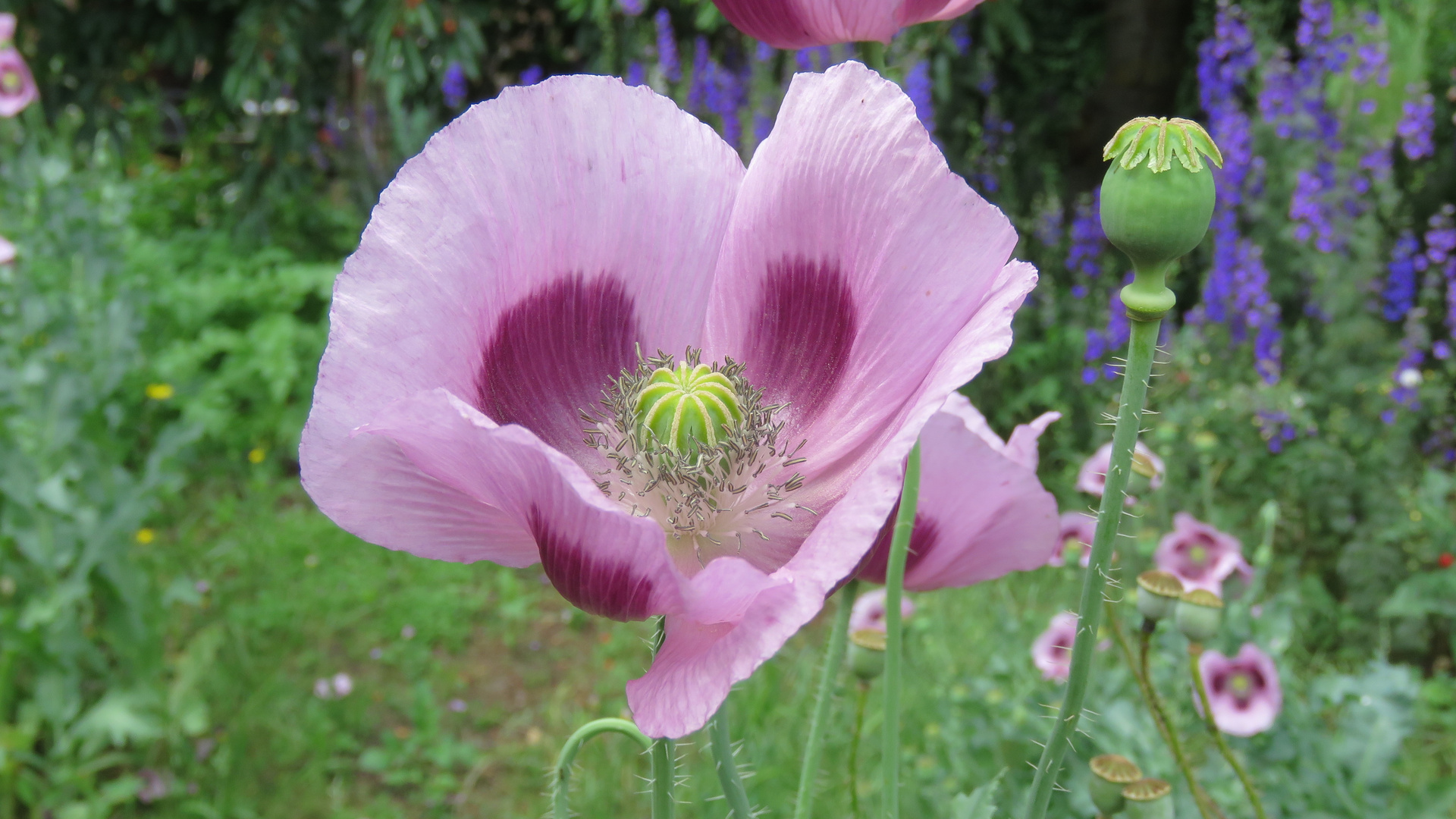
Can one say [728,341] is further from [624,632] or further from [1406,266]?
[1406,266]

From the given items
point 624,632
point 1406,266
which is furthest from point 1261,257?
point 624,632

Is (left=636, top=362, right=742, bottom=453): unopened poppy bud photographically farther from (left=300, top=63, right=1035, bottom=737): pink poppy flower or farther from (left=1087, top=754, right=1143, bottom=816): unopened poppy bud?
(left=1087, top=754, right=1143, bottom=816): unopened poppy bud

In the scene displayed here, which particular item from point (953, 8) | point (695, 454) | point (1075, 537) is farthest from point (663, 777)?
point (1075, 537)

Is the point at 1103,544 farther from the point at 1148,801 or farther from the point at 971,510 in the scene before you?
the point at 1148,801

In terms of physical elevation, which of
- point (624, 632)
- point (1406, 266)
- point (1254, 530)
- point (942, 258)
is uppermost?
point (942, 258)

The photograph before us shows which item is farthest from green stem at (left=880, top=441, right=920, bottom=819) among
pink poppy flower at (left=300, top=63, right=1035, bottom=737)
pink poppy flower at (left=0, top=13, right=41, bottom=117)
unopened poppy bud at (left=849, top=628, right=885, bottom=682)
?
pink poppy flower at (left=0, top=13, right=41, bottom=117)

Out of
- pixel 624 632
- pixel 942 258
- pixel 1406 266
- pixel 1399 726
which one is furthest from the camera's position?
pixel 1406 266

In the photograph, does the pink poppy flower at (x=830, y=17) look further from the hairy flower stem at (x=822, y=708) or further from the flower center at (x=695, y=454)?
the hairy flower stem at (x=822, y=708)
